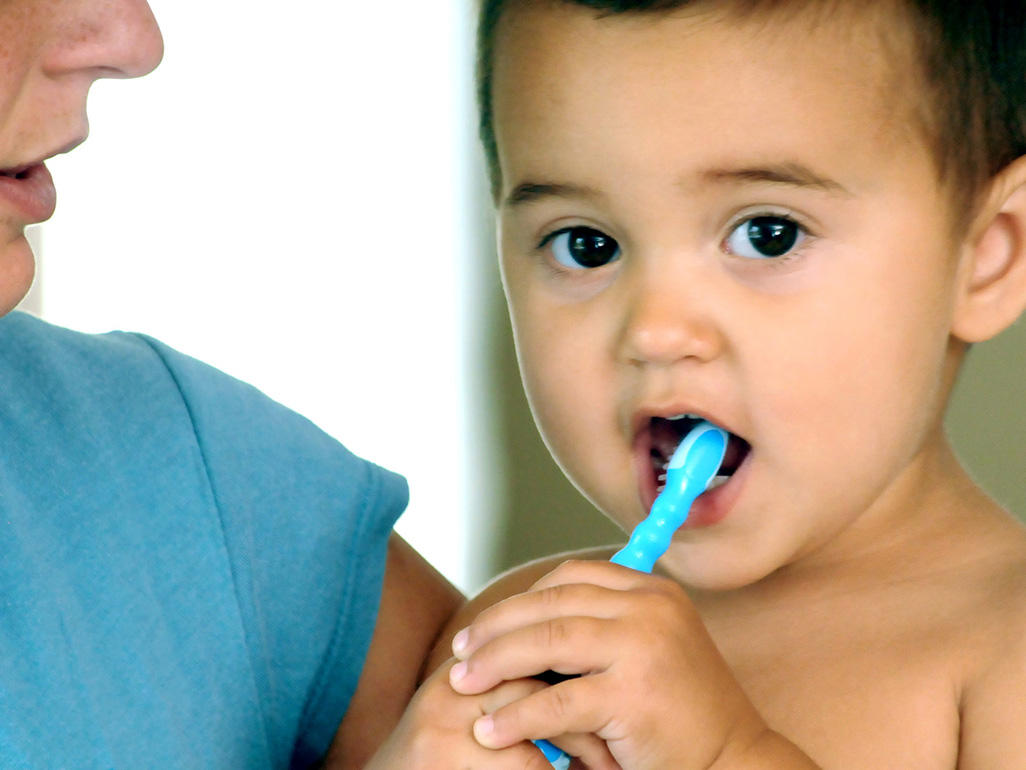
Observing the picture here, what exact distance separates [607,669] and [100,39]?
16.6 inches

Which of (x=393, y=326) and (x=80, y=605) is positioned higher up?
(x=80, y=605)

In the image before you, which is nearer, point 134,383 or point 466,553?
point 134,383

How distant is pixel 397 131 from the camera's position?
5.56 ft

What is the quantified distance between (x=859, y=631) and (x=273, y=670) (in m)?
0.37

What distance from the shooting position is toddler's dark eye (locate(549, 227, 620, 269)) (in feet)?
2.79

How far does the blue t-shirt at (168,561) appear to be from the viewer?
0.80m

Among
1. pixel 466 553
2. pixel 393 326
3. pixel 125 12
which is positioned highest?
pixel 125 12

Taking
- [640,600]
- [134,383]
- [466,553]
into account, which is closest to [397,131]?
[466,553]

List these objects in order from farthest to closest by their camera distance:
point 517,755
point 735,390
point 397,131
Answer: point 397,131 < point 735,390 < point 517,755

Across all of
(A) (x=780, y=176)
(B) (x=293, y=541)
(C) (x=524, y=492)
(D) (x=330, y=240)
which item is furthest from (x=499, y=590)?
(D) (x=330, y=240)

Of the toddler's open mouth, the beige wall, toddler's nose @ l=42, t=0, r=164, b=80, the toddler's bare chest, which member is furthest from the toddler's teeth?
the beige wall

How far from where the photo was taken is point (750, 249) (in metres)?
0.80

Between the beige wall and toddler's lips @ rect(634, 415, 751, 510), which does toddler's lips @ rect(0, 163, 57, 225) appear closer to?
toddler's lips @ rect(634, 415, 751, 510)

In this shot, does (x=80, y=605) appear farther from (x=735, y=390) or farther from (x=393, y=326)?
(x=393, y=326)
